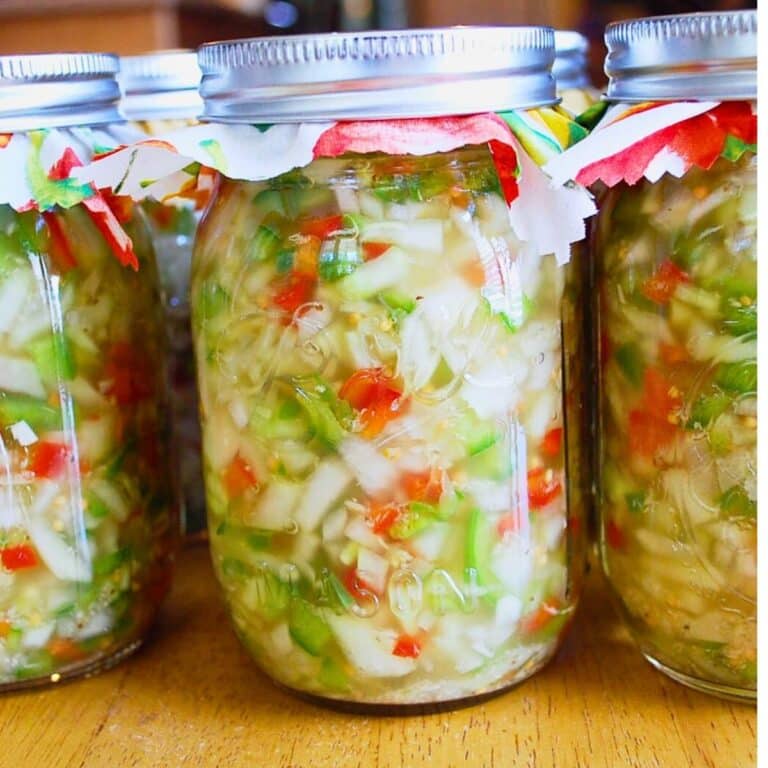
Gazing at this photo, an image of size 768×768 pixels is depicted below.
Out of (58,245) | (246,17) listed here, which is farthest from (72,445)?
(246,17)

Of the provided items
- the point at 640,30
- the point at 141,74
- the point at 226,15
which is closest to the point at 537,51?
the point at 640,30

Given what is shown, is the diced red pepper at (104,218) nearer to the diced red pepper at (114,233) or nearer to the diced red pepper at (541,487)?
the diced red pepper at (114,233)

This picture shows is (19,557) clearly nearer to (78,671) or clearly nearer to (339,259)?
(78,671)

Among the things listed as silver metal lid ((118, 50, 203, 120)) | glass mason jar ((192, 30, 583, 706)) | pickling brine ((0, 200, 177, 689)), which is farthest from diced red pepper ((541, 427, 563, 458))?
silver metal lid ((118, 50, 203, 120))
